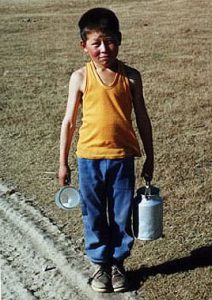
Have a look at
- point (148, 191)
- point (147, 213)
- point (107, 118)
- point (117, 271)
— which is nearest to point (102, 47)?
point (107, 118)

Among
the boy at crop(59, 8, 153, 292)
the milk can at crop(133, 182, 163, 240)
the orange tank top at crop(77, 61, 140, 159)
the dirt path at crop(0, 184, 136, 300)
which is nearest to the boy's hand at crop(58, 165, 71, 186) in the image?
the boy at crop(59, 8, 153, 292)

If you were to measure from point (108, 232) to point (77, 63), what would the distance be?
6.44m

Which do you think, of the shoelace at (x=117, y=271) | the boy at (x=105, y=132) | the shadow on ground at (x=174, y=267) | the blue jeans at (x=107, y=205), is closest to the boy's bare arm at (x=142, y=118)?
the boy at (x=105, y=132)

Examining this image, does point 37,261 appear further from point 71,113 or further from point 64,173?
point 71,113

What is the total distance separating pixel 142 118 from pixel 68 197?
60 cm

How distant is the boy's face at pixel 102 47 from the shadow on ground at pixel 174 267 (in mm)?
1298

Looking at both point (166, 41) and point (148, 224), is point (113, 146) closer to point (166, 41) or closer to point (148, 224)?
point (148, 224)

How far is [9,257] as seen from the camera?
4.50m

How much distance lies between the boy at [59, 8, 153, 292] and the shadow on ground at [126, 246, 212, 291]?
27cm

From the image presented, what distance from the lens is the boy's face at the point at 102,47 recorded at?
3529mm

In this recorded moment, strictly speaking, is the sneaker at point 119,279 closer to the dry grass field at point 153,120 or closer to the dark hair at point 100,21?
the dry grass field at point 153,120

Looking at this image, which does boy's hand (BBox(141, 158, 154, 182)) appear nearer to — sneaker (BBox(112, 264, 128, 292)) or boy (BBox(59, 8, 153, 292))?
boy (BBox(59, 8, 153, 292))

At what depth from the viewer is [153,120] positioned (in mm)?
7152

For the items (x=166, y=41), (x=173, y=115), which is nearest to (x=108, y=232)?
(x=173, y=115)
